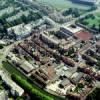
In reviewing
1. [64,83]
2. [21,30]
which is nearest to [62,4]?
[21,30]

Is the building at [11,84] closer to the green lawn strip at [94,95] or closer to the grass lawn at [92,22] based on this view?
the green lawn strip at [94,95]

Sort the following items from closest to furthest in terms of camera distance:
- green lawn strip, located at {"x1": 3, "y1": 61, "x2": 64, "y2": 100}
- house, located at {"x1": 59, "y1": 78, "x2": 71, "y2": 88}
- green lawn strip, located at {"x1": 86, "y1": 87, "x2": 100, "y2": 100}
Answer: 1. green lawn strip, located at {"x1": 86, "y1": 87, "x2": 100, "y2": 100}
2. green lawn strip, located at {"x1": 3, "y1": 61, "x2": 64, "y2": 100}
3. house, located at {"x1": 59, "y1": 78, "x2": 71, "y2": 88}

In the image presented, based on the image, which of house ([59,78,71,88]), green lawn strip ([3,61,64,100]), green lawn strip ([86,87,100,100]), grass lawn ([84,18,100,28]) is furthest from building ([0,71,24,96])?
grass lawn ([84,18,100,28])

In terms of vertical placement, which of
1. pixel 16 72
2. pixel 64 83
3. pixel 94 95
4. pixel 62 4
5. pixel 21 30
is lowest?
Answer: pixel 62 4

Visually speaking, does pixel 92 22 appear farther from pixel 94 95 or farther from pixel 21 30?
pixel 94 95

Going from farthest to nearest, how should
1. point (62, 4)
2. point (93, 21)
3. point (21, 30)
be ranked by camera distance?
point (62, 4) → point (93, 21) → point (21, 30)

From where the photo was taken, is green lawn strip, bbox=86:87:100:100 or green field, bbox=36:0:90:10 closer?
green lawn strip, bbox=86:87:100:100

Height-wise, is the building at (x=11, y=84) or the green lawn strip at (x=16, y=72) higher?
the building at (x=11, y=84)

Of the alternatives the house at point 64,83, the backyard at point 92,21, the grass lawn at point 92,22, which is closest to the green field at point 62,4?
the backyard at point 92,21

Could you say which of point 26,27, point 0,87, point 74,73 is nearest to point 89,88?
point 74,73

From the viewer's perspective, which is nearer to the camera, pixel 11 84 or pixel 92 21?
pixel 11 84

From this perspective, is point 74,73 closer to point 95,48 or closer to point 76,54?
point 76,54

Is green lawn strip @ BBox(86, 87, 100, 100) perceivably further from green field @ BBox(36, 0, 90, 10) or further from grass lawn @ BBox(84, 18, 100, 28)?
green field @ BBox(36, 0, 90, 10)
